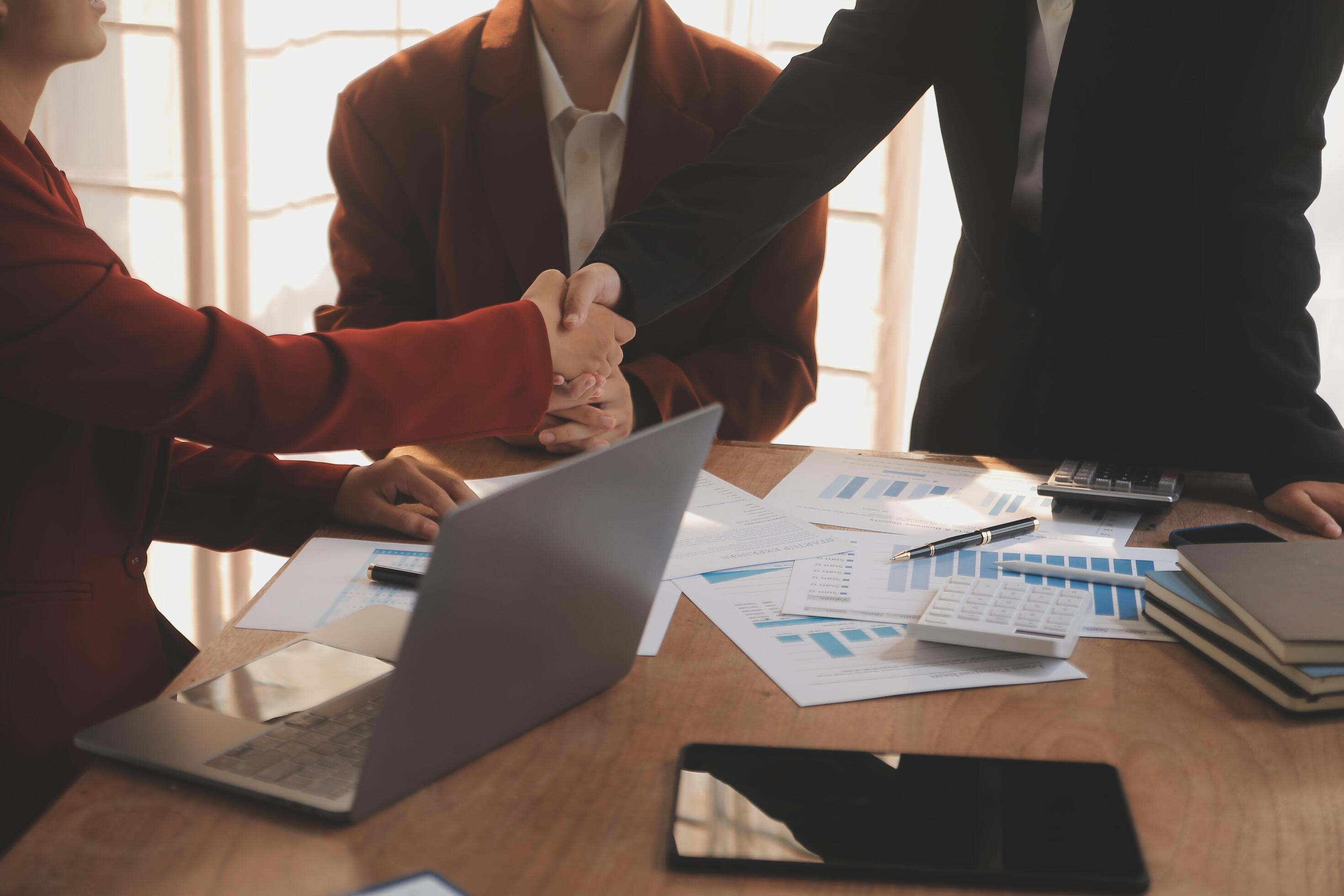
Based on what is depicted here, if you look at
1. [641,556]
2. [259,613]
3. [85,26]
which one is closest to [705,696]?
[641,556]

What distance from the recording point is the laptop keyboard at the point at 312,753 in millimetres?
625

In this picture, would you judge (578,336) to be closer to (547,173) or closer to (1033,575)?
(547,173)

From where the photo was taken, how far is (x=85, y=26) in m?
0.95

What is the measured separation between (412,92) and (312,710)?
1.11 meters

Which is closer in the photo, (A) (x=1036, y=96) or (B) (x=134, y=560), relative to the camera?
(B) (x=134, y=560)

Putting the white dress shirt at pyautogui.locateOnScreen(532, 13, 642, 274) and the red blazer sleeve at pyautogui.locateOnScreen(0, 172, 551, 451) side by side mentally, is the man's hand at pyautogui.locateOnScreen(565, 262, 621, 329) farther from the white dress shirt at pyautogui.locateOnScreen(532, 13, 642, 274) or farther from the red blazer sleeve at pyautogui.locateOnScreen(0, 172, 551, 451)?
the white dress shirt at pyautogui.locateOnScreen(532, 13, 642, 274)

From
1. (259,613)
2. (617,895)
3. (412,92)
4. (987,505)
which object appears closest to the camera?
(617,895)

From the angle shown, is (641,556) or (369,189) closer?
(641,556)

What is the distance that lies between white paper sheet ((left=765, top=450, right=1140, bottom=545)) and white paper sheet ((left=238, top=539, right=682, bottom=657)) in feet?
0.88

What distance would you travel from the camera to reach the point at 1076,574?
3.12 feet

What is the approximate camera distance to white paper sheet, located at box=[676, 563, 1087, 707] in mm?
765

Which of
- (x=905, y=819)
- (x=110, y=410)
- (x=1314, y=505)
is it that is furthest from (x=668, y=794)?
(x=1314, y=505)

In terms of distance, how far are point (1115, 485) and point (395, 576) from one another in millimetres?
733

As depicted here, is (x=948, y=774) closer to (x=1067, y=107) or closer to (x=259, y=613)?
(x=259, y=613)
